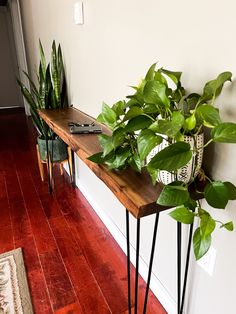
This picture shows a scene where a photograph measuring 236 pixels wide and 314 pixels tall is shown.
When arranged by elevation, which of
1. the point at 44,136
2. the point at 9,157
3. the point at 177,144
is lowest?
the point at 9,157

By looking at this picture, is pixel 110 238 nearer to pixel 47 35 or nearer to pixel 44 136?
pixel 44 136

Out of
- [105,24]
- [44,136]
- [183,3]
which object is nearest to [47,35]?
[44,136]

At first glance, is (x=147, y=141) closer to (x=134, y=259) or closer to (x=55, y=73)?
(x=134, y=259)

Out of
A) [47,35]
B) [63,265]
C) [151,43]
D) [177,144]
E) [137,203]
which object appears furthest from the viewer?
[47,35]

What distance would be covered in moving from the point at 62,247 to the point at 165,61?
1.30 metres

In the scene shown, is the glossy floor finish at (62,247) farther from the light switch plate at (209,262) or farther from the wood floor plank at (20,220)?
the light switch plate at (209,262)

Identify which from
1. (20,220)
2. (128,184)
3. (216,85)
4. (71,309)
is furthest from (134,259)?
(216,85)

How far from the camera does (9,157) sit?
9.82 feet

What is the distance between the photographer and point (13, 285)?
134cm

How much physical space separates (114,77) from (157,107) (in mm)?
680

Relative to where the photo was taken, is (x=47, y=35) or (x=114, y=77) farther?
(x=47, y=35)

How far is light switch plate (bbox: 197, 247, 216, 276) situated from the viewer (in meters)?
0.88

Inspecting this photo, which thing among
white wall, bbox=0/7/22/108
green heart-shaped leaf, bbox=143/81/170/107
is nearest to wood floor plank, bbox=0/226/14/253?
green heart-shaped leaf, bbox=143/81/170/107

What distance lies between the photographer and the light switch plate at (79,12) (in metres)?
1.51
